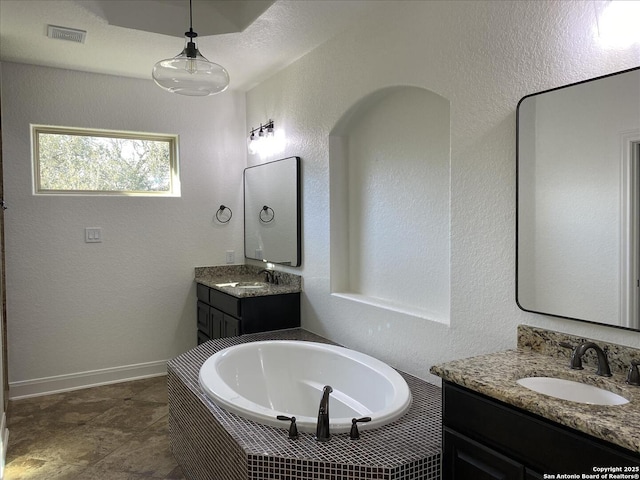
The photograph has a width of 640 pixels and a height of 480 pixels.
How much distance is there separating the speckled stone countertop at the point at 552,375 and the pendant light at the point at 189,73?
1680 mm

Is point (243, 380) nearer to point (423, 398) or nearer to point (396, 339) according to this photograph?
point (396, 339)

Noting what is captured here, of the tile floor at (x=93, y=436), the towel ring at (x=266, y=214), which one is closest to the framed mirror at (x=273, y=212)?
the towel ring at (x=266, y=214)

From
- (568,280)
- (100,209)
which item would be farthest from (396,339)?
(100,209)

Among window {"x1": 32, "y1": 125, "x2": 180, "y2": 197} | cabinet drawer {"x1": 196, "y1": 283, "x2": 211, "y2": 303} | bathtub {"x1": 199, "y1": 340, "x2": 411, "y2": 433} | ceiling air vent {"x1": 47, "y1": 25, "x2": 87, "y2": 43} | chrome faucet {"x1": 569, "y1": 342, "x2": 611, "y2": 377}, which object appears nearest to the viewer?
chrome faucet {"x1": 569, "y1": 342, "x2": 611, "y2": 377}

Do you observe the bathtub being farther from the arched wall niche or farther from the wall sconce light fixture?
the wall sconce light fixture

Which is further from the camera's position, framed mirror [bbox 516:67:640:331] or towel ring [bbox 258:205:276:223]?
towel ring [bbox 258:205:276:223]

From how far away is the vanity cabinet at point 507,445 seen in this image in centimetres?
125

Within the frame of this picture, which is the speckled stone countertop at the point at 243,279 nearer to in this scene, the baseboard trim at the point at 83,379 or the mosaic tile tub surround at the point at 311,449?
the baseboard trim at the point at 83,379

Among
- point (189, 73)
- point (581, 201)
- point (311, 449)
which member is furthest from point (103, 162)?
point (581, 201)

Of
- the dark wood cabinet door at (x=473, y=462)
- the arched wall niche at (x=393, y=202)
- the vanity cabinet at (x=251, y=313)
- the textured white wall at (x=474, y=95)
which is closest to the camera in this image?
the dark wood cabinet door at (x=473, y=462)

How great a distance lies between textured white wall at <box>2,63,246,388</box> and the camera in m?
3.75

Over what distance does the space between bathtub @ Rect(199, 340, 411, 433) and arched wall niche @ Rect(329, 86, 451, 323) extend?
1.30ft

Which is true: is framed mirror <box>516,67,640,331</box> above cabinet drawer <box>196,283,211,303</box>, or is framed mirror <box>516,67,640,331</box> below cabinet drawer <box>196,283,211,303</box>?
above

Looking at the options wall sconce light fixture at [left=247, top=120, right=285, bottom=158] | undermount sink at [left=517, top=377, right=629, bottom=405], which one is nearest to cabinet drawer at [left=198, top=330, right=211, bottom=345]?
wall sconce light fixture at [left=247, top=120, right=285, bottom=158]
